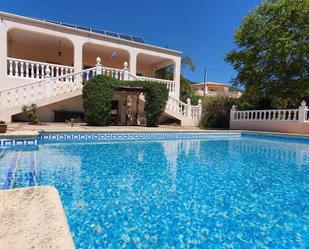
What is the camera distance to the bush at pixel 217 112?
1678 cm

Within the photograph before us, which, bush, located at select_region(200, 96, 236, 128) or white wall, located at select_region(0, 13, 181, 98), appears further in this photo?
bush, located at select_region(200, 96, 236, 128)

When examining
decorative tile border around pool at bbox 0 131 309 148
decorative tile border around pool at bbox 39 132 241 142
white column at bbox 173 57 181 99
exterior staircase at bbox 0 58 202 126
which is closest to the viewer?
decorative tile border around pool at bbox 0 131 309 148

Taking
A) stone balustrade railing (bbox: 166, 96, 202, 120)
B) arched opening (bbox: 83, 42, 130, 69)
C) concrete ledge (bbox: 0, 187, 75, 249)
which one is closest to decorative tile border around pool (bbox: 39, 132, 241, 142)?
stone balustrade railing (bbox: 166, 96, 202, 120)

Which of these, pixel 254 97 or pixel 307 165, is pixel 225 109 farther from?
pixel 307 165

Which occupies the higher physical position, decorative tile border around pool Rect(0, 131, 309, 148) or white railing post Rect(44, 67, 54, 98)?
white railing post Rect(44, 67, 54, 98)

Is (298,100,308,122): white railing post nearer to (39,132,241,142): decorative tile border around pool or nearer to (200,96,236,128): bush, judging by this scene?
(39,132,241,142): decorative tile border around pool

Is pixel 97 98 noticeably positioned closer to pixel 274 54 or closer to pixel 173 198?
pixel 173 198

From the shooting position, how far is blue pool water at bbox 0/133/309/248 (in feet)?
8.11

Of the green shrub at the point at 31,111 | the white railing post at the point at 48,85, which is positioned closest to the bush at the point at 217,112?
the white railing post at the point at 48,85

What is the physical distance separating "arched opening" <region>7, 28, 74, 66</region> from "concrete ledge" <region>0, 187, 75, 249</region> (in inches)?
562

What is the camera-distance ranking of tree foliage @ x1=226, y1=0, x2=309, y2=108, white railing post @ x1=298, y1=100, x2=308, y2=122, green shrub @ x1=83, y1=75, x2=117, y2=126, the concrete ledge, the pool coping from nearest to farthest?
the concrete ledge
the pool coping
green shrub @ x1=83, y1=75, x2=117, y2=126
white railing post @ x1=298, y1=100, x2=308, y2=122
tree foliage @ x1=226, y1=0, x2=309, y2=108

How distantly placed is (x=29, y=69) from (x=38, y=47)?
3.90 meters

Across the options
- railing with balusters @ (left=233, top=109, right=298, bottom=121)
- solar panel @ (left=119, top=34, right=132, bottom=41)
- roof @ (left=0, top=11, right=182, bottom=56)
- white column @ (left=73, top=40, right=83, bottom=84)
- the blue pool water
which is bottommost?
the blue pool water

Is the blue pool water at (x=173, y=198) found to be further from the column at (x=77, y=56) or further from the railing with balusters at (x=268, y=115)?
the column at (x=77, y=56)
